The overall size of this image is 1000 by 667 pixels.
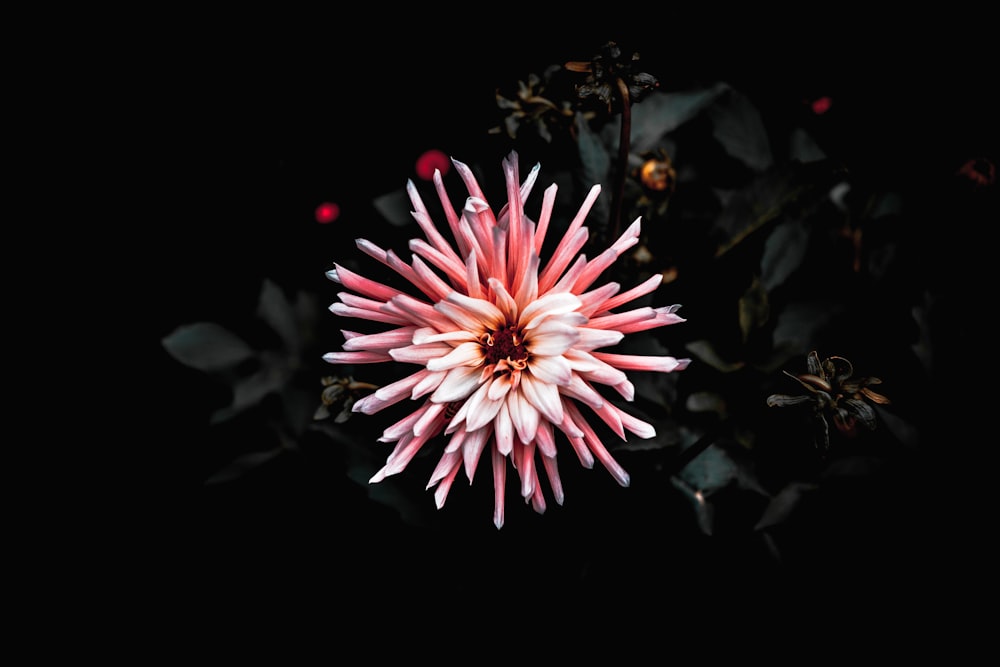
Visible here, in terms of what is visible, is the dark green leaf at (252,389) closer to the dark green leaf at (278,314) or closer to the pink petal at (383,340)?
the dark green leaf at (278,314)

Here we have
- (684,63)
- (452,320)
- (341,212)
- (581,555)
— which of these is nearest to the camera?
(452,320)

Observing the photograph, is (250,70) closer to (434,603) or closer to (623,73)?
(623,73)

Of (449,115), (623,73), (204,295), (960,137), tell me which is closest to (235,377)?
(204,295)

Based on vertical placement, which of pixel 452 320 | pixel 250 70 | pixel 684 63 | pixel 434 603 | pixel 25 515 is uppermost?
pixel 250 70

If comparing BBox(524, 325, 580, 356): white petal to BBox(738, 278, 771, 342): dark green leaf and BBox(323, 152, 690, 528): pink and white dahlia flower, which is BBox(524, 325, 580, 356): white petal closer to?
BBox(323, 152, 690, 528): pink and white dahlia flower

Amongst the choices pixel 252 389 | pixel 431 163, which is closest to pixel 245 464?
pixel 252 389

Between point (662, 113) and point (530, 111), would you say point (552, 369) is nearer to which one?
point (530, 111)
